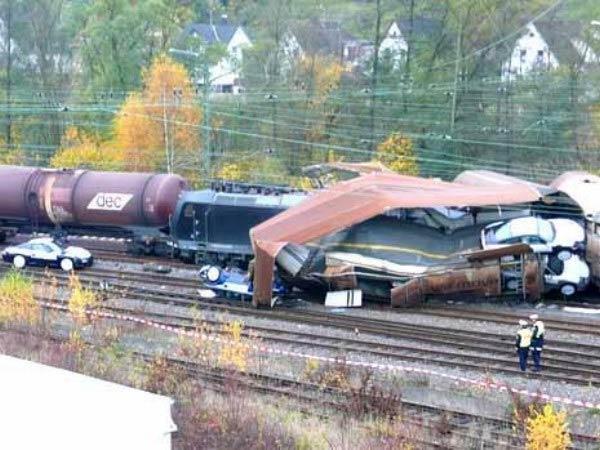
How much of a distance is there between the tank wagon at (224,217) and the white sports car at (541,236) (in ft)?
17.7

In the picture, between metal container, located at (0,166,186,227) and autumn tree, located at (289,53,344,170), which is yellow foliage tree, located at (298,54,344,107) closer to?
autumn tree, located at (289,53,344,170)

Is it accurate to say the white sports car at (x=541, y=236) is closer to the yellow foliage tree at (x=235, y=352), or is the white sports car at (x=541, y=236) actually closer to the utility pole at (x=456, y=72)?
the yellow foliage tree at (x=235, y=352)

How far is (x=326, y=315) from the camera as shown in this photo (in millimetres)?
20219

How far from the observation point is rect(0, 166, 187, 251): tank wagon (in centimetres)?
2542

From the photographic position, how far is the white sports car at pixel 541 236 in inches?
810

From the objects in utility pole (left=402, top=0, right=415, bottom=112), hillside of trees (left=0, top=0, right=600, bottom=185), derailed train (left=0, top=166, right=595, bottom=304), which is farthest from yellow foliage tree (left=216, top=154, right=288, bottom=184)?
derailed train (left=0, top=166, right=595, bottom=304)

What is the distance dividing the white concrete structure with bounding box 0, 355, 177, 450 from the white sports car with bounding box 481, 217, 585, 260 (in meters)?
12.5

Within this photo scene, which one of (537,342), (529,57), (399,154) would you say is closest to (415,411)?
(537,342)

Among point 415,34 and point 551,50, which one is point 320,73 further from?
point 551,50

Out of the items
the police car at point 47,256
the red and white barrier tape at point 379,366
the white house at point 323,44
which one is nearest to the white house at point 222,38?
the white house at point 323,44

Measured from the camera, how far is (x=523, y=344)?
51.7 feet

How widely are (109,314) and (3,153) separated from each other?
2716cm

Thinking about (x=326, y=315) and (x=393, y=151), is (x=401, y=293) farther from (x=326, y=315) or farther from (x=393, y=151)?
(x=393, y=151)

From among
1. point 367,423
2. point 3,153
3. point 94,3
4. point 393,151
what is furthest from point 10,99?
point 367,423
